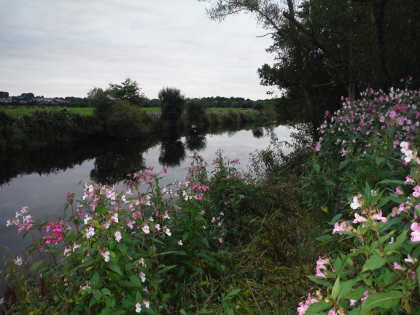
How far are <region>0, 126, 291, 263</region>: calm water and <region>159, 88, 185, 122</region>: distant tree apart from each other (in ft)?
60.0

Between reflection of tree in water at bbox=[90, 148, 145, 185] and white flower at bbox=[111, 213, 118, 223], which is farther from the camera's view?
reflection of tree in water at bbox=[90, 148, 145, 185]

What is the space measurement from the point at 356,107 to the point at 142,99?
200 feet

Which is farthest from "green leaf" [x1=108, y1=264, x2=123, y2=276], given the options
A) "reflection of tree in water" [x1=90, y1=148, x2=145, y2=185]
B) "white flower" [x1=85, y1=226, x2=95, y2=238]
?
"reflection of tree in water" [x1=90, y1=148, x2=145, y2=185]

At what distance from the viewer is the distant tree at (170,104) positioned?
44.9 m

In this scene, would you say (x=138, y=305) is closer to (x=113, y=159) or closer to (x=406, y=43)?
(x=406, y=43)

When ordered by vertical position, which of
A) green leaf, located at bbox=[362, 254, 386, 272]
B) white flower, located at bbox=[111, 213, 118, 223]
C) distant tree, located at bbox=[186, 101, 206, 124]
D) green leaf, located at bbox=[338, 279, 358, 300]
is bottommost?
white flower, located at bbox=[111, 213, 118, 223]

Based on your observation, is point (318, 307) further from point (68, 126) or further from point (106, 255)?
point (68, 126)

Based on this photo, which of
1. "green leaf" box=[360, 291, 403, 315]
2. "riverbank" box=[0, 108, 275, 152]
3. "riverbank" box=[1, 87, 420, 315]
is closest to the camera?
"green leaf" box=[360, 291, 403, 315]

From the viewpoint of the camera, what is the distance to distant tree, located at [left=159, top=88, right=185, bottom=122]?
44875mm

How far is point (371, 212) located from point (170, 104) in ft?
148

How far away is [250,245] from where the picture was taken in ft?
12.9

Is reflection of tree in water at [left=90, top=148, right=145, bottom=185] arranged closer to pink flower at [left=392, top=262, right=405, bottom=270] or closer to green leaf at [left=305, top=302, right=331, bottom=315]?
green leaf at [left=305, top=302, right=331, bottom=315]

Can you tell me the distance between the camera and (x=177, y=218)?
3479mm

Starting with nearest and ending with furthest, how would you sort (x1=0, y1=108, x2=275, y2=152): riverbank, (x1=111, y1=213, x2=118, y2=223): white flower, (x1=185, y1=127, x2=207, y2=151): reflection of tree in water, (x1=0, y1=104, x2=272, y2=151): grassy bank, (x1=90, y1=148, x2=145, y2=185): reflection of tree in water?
(x1=111, y1=213, x2=118, y2=223): white flower
(x1=90, y1=148, x2=145, y2=185): reflection of tree in water
(x1=0, y1=108, x2=275, y2=152): riverbank
(x1=0, y1=104, x2=272, y2=151): grassy bank
(x1=185, y1=127, x2=207, y2=151): reflection of tree in water
